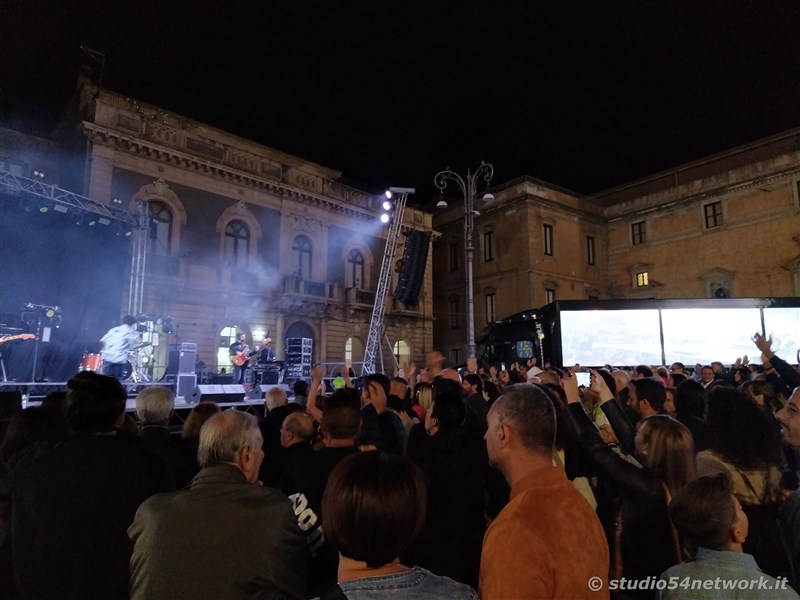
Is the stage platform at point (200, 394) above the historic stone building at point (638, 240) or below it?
below

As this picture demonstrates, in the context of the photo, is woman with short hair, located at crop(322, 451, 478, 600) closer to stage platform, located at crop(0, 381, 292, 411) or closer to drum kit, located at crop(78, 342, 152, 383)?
stage platform, located at crop(0, 381, 292, 411)

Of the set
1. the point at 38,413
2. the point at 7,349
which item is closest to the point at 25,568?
the point at 38,413

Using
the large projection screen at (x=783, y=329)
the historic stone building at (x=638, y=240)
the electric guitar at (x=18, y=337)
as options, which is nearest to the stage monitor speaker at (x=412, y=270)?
the electric guitar at (x=18, y=337)

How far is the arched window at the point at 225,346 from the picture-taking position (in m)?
21.1

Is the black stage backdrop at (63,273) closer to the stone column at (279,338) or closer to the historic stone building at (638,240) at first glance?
the stone column at (279,338)

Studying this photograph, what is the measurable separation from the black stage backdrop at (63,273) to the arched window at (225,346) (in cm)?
617

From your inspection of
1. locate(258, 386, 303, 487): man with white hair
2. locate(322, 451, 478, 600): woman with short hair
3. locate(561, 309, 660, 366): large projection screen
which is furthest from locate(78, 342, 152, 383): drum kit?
locate(561, 309, 660, 366): large projection screen

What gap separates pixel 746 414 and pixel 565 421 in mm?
981

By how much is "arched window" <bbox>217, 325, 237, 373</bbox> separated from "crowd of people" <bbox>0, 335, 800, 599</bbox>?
18.5m

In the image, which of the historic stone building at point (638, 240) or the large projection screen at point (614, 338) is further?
the historic stone building at point (638, 240)

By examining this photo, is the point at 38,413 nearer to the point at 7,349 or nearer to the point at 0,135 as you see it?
the point at 7,349

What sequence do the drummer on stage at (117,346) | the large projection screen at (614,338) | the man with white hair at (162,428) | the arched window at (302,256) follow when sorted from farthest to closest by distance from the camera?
the arched window at (302,256) → the large projection screen at (614,338) → the drummer on stage at (117,346) → the man with white hair at (162,428)

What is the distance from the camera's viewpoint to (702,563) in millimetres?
1822

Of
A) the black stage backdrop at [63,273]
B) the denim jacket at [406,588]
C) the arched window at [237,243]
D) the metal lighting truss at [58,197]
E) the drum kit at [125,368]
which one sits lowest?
the denim jacket at [406,588]
